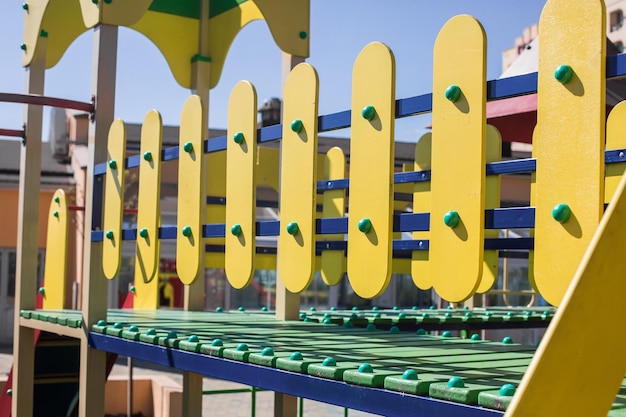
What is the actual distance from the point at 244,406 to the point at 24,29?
7583 millimetres

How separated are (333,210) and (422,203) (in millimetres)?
1003

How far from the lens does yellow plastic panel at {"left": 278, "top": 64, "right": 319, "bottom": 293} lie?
12.1ft

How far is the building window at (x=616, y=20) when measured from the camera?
31672mm

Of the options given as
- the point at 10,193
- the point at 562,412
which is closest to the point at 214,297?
the point at 10,193

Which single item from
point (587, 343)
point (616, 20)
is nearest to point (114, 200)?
point (587, 343)

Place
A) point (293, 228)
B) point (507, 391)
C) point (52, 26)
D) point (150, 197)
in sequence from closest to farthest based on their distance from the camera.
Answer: point (507, 391) → point (293, 228) → point (150, 197) → point (52, 26)

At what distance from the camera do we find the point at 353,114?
11.2ft

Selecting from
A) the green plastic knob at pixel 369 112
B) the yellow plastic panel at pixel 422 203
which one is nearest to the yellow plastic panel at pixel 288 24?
the yellow plastic panel at pixel 422 203

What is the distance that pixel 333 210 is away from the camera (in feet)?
22.4

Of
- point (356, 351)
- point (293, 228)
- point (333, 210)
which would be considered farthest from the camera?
point (333, 210)

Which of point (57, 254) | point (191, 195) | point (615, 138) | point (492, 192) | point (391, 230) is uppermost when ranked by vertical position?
point (615, 138)

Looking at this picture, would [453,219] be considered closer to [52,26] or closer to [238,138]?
[238,138]

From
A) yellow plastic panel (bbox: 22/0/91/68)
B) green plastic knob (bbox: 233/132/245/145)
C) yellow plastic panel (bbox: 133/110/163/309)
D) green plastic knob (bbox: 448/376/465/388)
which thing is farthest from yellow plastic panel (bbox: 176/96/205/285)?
yellow plastic panel (bbox: 22/0/91/68)

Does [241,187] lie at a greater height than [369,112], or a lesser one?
lesser
